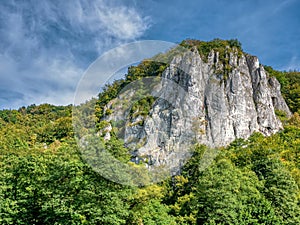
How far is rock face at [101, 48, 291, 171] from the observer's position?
52.4 meters

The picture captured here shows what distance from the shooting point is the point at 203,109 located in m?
58.2

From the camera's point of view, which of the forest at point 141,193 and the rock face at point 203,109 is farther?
the rock face at point 203,109

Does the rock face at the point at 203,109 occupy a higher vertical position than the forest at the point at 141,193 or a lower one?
higher

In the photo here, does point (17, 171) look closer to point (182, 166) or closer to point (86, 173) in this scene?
point (86, 173)

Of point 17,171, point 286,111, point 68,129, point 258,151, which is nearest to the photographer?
point 17,171

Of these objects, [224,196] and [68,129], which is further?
[68,129]

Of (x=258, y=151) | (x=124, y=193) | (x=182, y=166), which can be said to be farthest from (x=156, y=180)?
(x=124, y=193)

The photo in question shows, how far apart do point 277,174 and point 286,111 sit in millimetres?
48014

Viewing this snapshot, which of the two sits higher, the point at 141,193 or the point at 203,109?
the point at 203,109

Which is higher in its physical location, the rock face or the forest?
the rock face

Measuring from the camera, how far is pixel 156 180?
36562mm

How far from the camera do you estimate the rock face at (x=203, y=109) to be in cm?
5244

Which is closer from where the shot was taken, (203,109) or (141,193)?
(141,193)

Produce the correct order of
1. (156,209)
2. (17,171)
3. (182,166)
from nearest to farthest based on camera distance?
1. (17,171)
2. (156,209)
3. (182,166)
